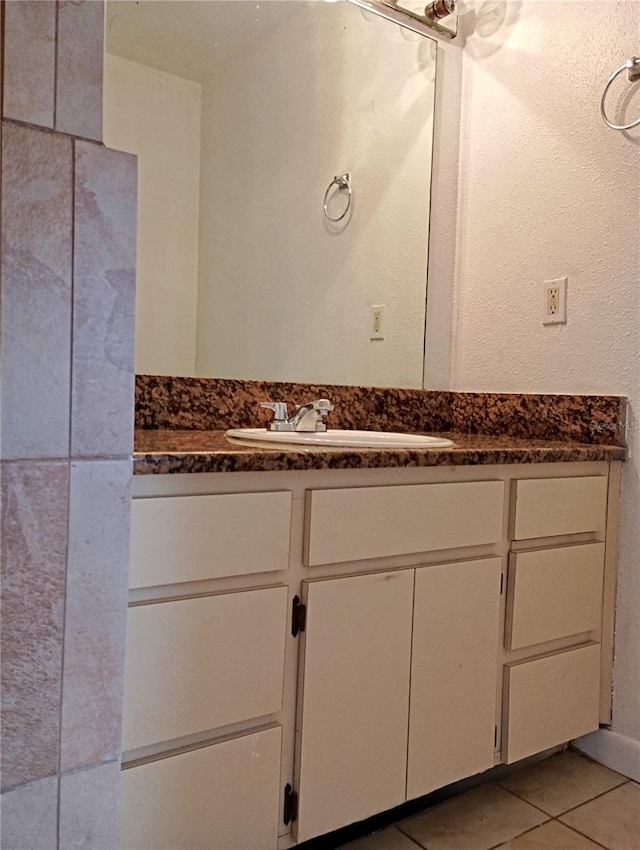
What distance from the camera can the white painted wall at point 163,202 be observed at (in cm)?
146

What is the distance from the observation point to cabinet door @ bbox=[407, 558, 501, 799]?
3.80ft

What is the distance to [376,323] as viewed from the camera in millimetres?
1841

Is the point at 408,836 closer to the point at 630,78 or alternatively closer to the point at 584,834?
the point at 584,834

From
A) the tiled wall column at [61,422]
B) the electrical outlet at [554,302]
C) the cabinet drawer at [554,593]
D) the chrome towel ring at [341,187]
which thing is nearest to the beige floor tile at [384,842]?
the cabinet drawer at [554,593]

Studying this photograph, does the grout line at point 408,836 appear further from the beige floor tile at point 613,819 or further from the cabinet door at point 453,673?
the beige floor tile at point 613,819

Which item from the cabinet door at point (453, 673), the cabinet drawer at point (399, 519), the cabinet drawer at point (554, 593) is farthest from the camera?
the cabinet drawer at point (554, 593)

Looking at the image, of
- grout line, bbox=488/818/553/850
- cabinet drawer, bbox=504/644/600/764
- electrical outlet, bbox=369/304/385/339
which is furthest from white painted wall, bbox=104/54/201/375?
grout line, bbox=488/818/553/850

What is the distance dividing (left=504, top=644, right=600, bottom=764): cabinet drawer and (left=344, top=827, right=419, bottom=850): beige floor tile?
258 millimetres

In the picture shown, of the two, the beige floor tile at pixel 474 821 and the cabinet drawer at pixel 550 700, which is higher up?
the cabinet drawer at pixel 550 700

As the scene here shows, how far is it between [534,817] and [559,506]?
61 centimetres

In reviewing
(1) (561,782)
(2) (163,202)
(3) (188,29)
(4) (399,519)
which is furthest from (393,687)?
(3) (188,29)

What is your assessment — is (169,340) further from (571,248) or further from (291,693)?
(571,248)

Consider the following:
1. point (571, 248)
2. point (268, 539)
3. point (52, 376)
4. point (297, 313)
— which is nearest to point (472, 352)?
point (571, 248)

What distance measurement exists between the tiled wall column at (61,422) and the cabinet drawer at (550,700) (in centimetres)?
89
